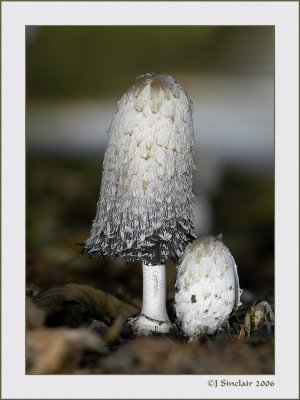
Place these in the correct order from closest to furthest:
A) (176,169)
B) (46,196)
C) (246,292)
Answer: (176,169)
(246,292)
(46,196)

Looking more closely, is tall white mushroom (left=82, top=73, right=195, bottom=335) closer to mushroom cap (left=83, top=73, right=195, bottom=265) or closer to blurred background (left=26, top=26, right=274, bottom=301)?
mushroom cap (left=83, top=73, right=195, bottom=265)

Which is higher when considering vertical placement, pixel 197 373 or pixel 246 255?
pixel 246 255

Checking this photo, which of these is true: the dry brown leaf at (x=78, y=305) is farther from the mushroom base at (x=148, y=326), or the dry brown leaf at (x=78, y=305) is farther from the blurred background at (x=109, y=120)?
the blurred background at (x=109, y=120)

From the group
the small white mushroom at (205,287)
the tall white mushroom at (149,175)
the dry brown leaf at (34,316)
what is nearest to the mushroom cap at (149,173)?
the tall white mushroom at (149,175)

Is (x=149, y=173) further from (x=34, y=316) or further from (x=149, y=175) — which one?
(x=34, y=316)

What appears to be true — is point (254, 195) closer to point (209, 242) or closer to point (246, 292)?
point (246, 292)

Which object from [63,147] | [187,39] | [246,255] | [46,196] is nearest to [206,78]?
[187,39]

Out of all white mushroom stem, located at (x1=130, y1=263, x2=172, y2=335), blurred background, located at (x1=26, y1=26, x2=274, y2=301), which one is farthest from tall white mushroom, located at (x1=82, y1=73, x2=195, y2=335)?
blurred background, located at (x1=26, y1=26, x2=274, y2=301)
